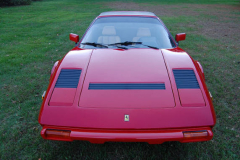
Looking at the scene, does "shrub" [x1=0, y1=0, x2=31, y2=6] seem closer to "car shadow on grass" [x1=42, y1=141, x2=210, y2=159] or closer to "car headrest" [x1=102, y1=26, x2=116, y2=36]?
"car headrest" [x1=102, y1=26, x2=116, y2=36]

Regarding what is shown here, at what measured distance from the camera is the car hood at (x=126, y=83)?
1.67 metres

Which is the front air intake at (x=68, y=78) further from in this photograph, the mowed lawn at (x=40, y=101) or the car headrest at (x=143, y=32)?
the car headrest at (x=143, y=32)

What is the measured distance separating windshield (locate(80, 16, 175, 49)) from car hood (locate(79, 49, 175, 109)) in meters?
0.46

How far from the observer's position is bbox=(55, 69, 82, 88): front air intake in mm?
1879

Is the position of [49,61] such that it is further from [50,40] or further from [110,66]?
[110,66]

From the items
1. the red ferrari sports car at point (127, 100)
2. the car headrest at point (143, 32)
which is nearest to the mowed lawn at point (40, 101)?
the red ferrari sports car at point (127, 100)

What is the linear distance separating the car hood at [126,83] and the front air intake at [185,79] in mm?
115

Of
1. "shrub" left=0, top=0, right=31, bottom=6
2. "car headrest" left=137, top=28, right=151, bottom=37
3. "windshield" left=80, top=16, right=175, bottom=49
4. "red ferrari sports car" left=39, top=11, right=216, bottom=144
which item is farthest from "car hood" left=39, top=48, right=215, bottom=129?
"shrub" left=0, top=0, right=31, bottom=6

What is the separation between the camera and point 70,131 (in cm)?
160

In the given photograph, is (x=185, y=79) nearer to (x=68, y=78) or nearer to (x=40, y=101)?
(x=68, y=78)

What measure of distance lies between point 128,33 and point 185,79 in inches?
51.3

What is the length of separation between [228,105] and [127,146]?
1.98 metres

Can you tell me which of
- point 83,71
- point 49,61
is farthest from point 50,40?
point 83,71

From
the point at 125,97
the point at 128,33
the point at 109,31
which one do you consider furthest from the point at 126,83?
the point at 109,31
